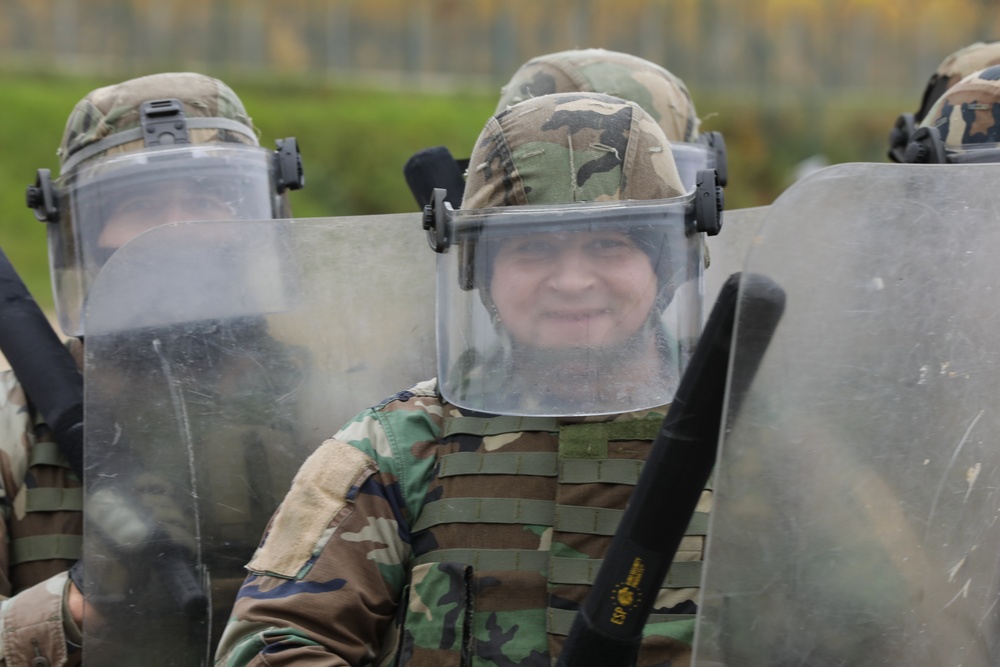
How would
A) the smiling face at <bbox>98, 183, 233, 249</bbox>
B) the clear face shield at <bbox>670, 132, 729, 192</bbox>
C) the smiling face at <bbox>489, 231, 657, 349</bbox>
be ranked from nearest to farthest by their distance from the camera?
the smiling face at <bbox>489, 231, 657, 349</bbox> < the smiling face at <bbox>98, 183, 233, 249</bbox> < the clear face shield at <bbox>670, 132, 729, 192</bbox>

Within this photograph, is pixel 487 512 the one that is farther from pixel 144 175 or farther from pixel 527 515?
pixel 144 175

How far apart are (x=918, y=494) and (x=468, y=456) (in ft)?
2.49

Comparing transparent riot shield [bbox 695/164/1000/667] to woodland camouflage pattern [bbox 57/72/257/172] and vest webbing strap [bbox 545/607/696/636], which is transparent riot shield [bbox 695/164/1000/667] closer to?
vest webbing strap [bbox 545/607/696/636]

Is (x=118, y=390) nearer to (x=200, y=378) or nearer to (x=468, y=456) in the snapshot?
(x=200, y=378)

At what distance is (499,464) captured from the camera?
225 cm

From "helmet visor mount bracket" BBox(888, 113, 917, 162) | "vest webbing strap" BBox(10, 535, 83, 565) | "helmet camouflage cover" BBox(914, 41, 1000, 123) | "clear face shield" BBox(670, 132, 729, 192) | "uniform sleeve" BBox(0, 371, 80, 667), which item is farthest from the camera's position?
"helmet camouflage cover" BBox(914, 41, 1000, 123)

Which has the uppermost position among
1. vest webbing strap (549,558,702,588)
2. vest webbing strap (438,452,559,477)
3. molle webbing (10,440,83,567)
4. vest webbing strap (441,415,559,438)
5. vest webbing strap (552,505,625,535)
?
vest webbing strap (441,415,559,438)

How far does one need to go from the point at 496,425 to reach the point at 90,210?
1.25m

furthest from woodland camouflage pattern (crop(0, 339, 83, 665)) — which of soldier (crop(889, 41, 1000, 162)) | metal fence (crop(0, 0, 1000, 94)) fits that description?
metal fence (crop(0, 0, 1000, 94))

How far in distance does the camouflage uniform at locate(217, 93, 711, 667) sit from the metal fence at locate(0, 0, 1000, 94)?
51.8 feet

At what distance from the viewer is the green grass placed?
15.3 metres

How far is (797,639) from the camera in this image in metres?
1.74

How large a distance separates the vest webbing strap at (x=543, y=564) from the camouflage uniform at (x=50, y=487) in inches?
33.6

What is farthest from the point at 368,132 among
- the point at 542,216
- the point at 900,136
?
the point at 542,216
